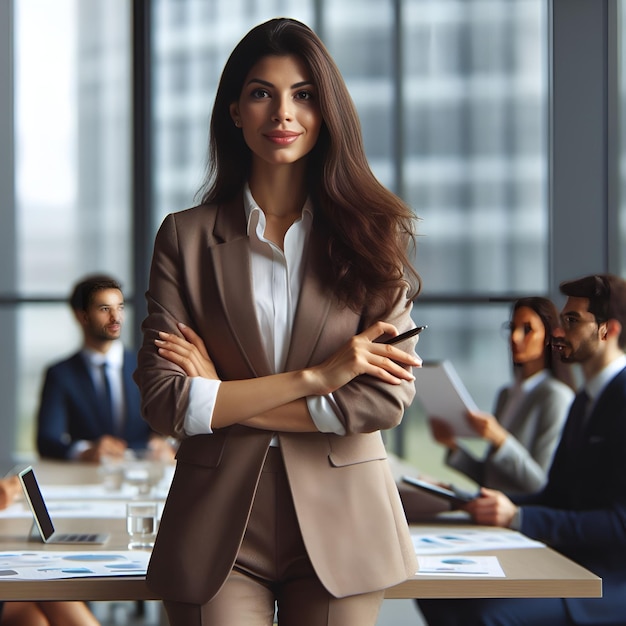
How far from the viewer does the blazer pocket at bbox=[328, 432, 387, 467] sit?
1767 mm

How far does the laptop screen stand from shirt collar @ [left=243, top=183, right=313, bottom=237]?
98 cm

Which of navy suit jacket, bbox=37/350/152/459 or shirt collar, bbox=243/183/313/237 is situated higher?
shirt collar, bbox=243/183/313/237

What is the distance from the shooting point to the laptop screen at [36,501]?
2.47 m

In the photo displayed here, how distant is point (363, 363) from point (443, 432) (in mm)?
1838

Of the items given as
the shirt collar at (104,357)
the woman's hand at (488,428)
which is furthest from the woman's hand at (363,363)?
the shirt collar at (104,357)

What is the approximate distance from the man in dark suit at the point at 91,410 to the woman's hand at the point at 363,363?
2.27 metres

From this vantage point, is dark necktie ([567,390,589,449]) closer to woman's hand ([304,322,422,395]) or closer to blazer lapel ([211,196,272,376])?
woman's hand ([304,322,422,395])

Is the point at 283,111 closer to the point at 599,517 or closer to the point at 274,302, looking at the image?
the point at 274,302

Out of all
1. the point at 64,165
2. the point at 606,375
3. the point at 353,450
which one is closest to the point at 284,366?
the point at 353,450

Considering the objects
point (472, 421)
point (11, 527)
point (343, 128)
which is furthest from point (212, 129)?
point (472, 421)

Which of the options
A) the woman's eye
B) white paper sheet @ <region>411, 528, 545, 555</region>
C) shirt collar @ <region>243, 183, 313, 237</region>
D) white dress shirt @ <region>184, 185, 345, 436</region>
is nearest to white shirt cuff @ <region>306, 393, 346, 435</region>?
white dress shirt @ <region>184, 185, 345, 436</region>

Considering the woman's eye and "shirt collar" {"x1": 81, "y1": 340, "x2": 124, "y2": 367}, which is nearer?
the woman's eye

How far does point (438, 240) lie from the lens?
6.86m

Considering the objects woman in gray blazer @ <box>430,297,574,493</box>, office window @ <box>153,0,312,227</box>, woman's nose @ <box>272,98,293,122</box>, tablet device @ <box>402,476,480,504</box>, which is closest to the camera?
woman's nose @ <box>272,98,293,122</box>
